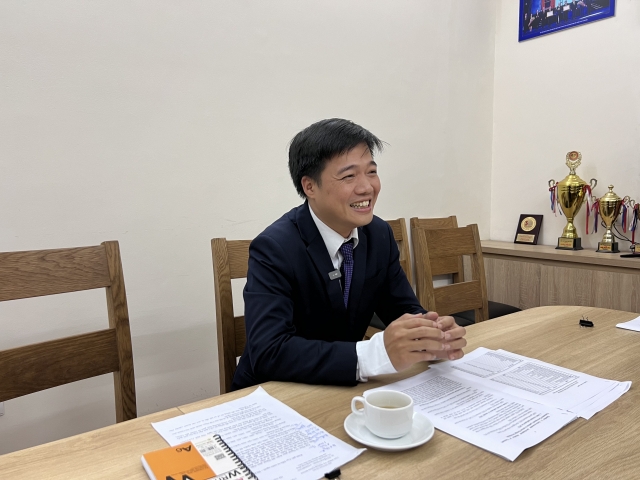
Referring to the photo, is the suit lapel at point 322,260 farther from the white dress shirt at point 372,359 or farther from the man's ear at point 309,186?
the white dress shirt at point 372,359

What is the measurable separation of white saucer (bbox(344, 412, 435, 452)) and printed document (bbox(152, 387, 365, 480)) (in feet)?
0.07

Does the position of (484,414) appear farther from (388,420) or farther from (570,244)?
(570,244)

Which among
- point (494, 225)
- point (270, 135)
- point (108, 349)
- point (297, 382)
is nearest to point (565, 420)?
point (297, 382)

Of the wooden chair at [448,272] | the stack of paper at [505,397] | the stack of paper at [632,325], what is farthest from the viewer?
the wooden chair at [448,272]

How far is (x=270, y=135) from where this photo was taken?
2.25 meters

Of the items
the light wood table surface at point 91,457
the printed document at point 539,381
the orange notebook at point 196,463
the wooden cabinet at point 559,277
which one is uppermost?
the orange notebook at point 196,463

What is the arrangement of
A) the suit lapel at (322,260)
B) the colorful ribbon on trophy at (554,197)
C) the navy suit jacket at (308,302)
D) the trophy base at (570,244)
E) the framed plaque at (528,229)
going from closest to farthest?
the navy suit jacket at (308,302)
the suit lapel at (322,260)
the trophy base at (570,244)
the colorful ribbon on trophy at (554,197)
the framed plaque at (528,229)

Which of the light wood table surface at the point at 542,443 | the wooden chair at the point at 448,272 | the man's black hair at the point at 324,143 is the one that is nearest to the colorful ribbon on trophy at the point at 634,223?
the wooden chair at the point at 448,272

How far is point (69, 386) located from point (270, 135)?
1392 mm

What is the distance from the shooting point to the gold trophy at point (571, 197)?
8.86 ft

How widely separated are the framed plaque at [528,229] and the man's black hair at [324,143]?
7.20ft

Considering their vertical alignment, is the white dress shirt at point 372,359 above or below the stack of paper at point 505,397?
above

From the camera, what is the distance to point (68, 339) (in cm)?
105

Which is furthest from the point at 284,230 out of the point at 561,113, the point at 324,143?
the point at 561,113
